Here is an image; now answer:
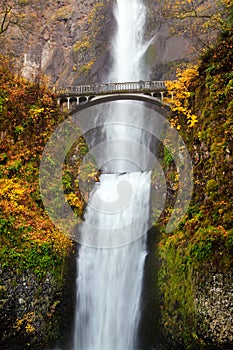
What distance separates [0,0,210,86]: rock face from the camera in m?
20.7

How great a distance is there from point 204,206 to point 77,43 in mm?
19088

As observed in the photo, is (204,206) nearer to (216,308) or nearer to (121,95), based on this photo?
(216,308)

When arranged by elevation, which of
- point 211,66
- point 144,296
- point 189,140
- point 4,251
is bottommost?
point 144,296

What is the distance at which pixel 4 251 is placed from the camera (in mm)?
10688

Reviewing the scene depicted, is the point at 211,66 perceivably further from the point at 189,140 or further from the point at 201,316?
the point at 201,316

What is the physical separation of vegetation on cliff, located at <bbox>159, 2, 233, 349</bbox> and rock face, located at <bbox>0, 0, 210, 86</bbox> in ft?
26.4

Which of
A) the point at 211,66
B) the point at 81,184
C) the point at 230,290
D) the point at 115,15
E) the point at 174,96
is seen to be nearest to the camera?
the point at 230,290

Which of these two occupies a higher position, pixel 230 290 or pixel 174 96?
pixel 174 96

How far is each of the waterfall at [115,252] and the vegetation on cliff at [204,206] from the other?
1.12 m

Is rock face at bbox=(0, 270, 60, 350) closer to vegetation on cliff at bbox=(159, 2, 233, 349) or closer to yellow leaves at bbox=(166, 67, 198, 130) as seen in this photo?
vegetation on cliff at bbox=(159, 2, 233, 349)

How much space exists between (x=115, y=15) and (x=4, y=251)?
2009cm

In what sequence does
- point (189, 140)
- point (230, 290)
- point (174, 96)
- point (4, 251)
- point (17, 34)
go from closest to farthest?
point (230, 290) < point (4, 251) < point (189, 140) < point (174, 96) < point (17, 34)

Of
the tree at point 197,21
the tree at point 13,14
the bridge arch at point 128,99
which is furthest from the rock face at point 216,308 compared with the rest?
the tree at point 13,14

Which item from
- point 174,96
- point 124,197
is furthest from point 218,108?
point 124,197
